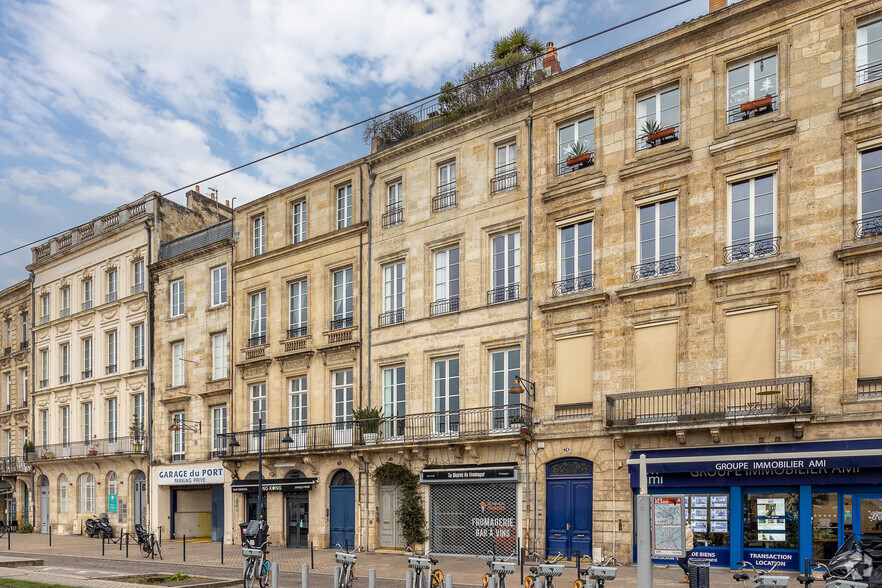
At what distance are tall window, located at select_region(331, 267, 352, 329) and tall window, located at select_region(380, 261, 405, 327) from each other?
5.17 ft

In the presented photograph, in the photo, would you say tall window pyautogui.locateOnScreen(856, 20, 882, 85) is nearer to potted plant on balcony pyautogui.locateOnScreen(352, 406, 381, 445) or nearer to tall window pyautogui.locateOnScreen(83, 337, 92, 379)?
potted plant on balcony pyautogui.locateOnScreen(352, 406, 381, 445)

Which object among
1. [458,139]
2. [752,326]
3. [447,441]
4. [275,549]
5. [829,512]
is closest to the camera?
[829,512]

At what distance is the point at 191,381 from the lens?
110 feet

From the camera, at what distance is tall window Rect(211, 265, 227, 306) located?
32688 mm

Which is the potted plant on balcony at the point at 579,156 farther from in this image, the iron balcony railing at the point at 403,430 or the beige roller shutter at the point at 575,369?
the iron balcony railing at the point at 403,430

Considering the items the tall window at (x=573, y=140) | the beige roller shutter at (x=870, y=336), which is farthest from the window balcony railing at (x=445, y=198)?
the beige roller shutter at (x=870, y=336)

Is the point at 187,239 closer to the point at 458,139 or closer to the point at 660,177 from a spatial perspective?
the point at 458,139

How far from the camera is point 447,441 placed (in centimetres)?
2341

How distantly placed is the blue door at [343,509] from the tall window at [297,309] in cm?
525

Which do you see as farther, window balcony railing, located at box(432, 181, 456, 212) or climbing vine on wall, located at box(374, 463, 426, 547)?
window balcony railing, located at box(432, 181, 456, 212)

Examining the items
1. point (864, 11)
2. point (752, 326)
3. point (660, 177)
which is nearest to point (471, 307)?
point (660, 177)

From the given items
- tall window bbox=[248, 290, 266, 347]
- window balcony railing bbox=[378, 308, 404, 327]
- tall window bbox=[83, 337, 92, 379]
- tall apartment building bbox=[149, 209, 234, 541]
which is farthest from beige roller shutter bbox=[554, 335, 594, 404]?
tall window bbox=[83, 337, 92, 379]

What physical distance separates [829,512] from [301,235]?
63.2 feet

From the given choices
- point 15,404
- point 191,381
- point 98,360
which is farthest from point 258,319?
point 15,404
